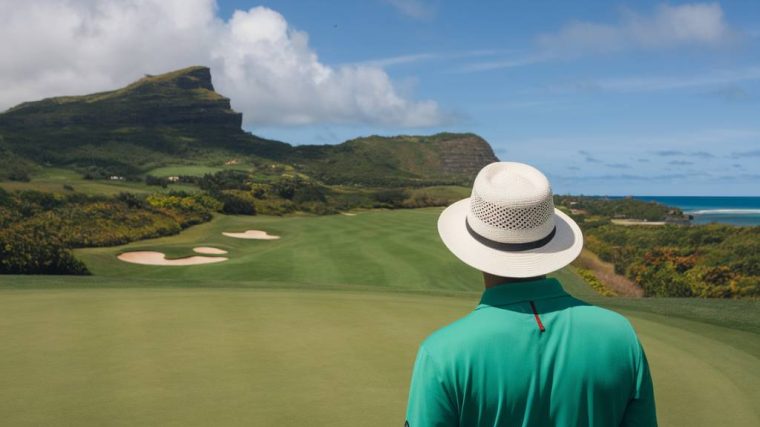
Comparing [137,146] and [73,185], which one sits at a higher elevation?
[137,146]

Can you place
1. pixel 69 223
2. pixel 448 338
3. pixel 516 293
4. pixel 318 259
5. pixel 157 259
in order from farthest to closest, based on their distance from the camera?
pixel 69 223 → pixel 318 259 → pixel 157 259 → pixel 516 293 → pixel 448 338

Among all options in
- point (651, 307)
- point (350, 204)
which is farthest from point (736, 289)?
point (350, 204)

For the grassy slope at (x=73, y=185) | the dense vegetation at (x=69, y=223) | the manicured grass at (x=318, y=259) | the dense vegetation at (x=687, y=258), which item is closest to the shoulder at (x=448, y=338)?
the manicured grass at (x=318, y=259)

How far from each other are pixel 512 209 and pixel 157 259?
29414mm

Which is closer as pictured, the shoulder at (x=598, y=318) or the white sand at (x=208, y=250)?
the shoulder at (x=598, y=318)

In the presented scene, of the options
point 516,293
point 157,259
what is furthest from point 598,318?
point 157,259

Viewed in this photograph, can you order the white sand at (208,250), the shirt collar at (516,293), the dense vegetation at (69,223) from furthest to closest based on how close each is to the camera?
the white sand at (208,250) < the dense vegetation at (69,223) < the shirt collar at (516,293)

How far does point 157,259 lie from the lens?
98.8ft

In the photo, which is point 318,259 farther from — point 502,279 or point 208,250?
point 502,279

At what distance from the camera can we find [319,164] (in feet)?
566

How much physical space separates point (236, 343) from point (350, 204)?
6852 centimetres

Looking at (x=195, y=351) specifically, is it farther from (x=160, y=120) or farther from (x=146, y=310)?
(x=160, y=120)

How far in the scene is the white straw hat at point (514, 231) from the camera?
8.47ft

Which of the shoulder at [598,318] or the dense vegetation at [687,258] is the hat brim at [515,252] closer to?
the shoulder at [598,318]
